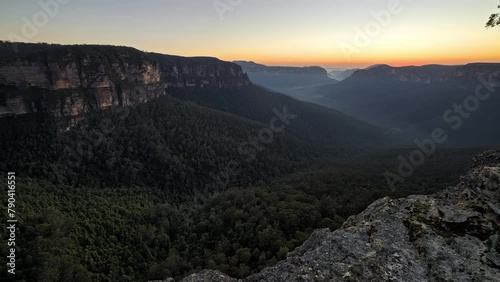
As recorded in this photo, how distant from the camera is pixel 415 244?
1279 centimetres

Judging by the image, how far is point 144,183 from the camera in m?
85.1

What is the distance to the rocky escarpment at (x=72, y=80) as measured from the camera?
8338 cm

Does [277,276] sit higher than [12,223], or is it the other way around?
[277,276]

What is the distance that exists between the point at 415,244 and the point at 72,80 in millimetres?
109334

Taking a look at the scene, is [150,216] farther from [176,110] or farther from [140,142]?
[176,110]

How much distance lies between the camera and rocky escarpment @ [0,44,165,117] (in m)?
83.4

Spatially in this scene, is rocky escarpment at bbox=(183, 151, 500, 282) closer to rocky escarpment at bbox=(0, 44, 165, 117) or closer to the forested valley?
the forested valley

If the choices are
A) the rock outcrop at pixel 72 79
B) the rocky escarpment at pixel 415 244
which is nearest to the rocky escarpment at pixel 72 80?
the rock outcrop at pixel 72 79

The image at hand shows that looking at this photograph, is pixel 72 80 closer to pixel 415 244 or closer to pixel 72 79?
pixel 72 79

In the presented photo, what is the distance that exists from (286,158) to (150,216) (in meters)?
73.0

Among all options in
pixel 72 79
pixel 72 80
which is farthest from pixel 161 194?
pixel 72 79

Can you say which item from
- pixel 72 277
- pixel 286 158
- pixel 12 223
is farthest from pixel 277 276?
pixel 286 158

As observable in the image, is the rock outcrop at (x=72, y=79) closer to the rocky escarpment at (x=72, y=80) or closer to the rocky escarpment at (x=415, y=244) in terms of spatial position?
the rocky escarpment at (x=72, y=80)

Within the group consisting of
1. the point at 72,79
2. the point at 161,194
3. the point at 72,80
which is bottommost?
the point at 161,194
